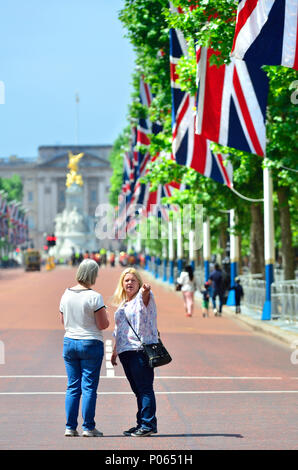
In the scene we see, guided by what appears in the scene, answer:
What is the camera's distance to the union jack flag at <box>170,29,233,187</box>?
3045cm

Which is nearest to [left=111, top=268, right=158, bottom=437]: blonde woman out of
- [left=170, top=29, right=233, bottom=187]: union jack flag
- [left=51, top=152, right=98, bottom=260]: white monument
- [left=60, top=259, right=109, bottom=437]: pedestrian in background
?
[left=60, top=259, right=109, bottom=437]: pedestrian in background

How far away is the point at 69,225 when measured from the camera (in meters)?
150

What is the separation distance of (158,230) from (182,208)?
134ft

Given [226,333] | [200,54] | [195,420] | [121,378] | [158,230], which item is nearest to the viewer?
[195,420]

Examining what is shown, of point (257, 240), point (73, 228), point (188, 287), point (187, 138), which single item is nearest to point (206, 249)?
point (257, 240)

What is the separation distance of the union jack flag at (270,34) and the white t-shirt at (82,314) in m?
7.20

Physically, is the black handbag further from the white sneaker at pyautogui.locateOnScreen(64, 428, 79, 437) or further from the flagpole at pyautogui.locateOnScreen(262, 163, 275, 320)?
the flagpole at pyautogui.locateOnScreen(262, 163, 275, 320)

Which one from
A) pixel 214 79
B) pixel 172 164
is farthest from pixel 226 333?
pixel 172 164

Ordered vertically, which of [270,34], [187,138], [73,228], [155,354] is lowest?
[155,354]

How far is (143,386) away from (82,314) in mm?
969

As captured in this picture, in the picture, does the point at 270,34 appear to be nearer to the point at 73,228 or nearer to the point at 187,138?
the point at 187,138

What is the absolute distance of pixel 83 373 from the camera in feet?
36.0

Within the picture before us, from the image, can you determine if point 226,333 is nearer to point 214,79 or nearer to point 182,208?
point 214,79

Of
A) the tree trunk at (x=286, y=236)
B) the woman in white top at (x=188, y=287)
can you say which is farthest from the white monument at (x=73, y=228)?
the tree trunk at (x=286, y=236)
